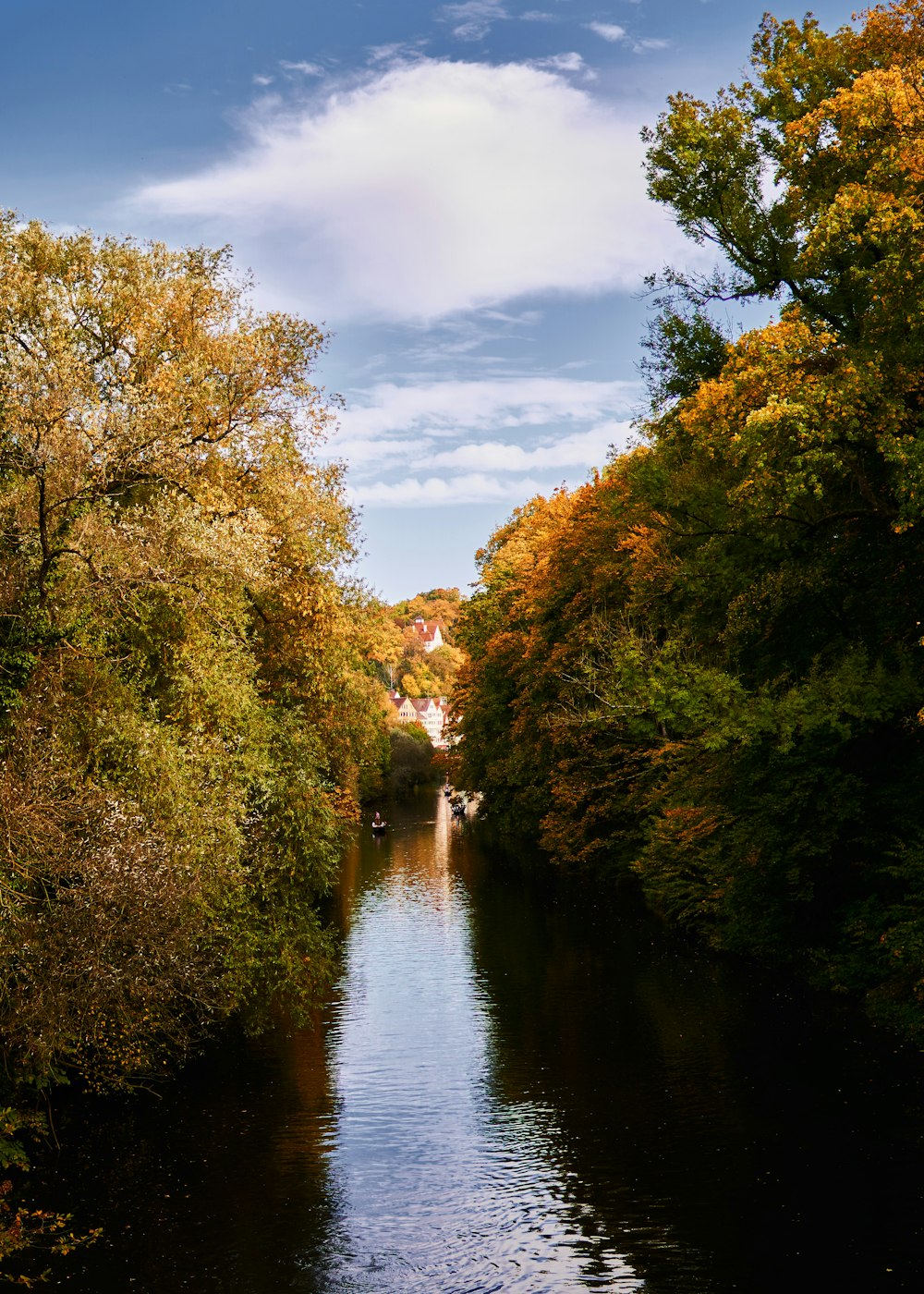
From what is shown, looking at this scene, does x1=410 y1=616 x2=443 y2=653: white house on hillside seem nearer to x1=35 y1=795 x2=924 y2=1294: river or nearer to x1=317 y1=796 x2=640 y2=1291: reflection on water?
x1=317 y1=796 x2=640 y2=1291: reflection on water

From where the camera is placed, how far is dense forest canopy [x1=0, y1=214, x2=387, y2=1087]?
49.4ft

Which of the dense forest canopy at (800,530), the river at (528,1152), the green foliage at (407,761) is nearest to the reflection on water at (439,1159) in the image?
the river at (528,1152)

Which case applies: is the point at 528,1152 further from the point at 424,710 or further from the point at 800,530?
the point at 424,710

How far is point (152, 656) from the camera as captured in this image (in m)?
19.4

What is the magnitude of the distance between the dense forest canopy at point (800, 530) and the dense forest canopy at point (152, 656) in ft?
24.6

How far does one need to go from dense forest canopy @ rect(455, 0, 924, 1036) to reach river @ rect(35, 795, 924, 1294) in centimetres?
252

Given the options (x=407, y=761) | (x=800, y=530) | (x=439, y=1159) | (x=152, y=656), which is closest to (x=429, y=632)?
(x=407, y=761)

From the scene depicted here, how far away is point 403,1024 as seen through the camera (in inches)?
942

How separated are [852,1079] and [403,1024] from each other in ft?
29.8

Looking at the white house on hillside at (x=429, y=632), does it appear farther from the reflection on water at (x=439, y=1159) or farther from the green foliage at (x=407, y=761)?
the reflection on water at (x=439, y=1159)

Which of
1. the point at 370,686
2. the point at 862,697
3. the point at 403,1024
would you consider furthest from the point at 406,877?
the point at 862,697

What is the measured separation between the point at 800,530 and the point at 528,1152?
11.8 metres

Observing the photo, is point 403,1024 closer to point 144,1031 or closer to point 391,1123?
point 391,1123

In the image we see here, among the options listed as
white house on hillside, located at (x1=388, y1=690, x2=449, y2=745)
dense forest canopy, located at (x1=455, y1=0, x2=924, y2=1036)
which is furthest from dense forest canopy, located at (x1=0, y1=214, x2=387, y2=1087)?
white house on hillside, located at (x1=388, y1=690, x2=449, y2=745)
